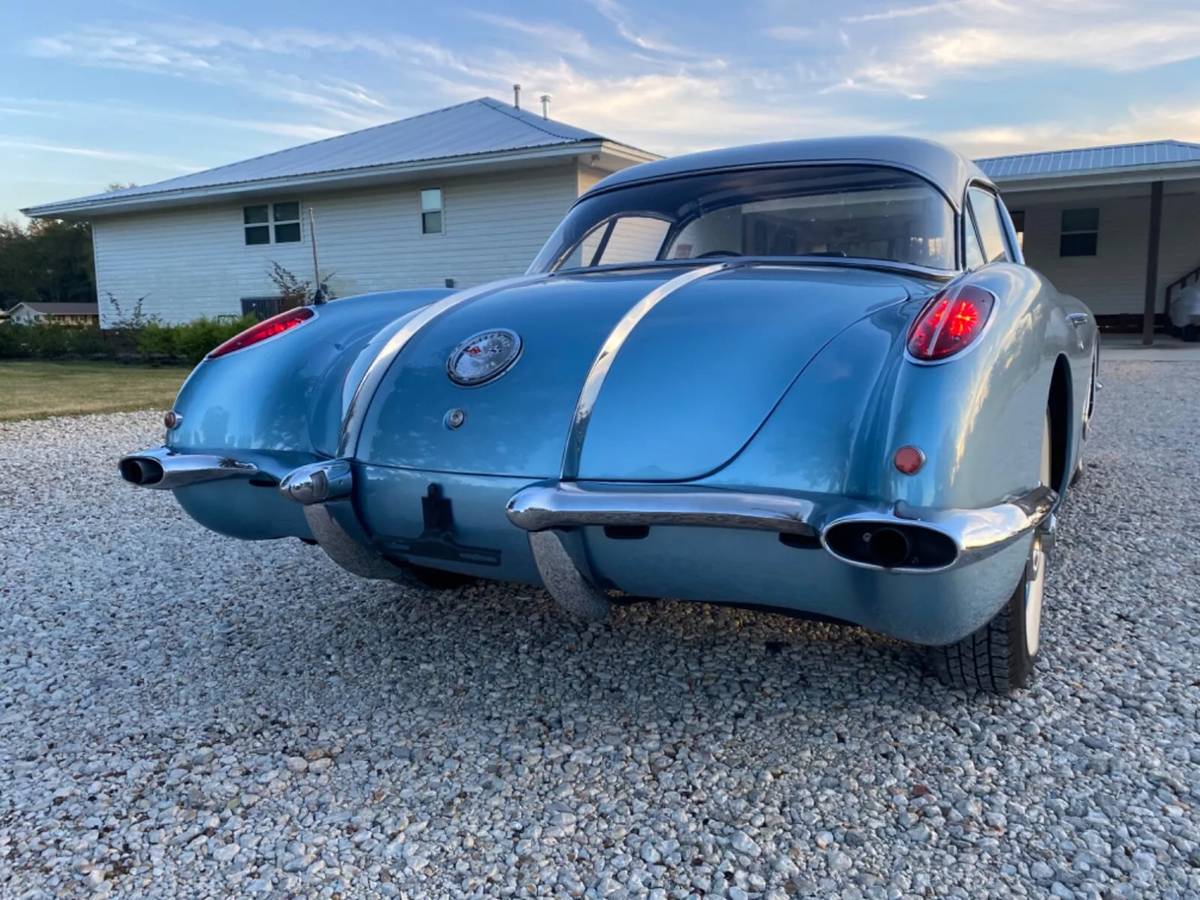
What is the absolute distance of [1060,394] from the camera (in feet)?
9.89

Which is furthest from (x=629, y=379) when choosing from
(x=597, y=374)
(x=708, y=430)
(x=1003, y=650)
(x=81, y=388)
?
(x=81, y=388)

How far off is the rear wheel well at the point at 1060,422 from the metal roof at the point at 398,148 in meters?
12.4

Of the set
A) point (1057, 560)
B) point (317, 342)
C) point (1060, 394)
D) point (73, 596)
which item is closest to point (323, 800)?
point (317, 342)

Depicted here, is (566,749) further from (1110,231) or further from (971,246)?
A: (1110,231)

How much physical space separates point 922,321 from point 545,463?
37.8 inches

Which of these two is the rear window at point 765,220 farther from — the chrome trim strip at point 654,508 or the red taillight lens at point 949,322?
the chrome trim strip at point 654,508

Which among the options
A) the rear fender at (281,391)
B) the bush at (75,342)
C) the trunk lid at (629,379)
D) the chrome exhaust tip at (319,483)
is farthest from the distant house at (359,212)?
the chrome exhaust tip at (319,483)

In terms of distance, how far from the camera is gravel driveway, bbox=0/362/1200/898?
192cm

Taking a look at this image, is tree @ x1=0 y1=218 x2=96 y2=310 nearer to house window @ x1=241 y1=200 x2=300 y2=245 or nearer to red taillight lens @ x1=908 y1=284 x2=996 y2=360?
house window @ x1=241 y1=200 x2=300 y2=245

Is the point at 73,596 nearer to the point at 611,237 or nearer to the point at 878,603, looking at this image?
the point at 611,237

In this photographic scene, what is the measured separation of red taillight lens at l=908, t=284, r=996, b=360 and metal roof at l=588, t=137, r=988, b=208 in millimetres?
1099

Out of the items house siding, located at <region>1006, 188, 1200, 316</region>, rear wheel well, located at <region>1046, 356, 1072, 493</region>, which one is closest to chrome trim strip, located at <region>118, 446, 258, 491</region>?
rear wheel well, located at <region>1046, 356, 1072, 493</region>

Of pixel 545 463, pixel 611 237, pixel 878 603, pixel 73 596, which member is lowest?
pixel 73 596

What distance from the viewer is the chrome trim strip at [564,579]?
7.20 feet
